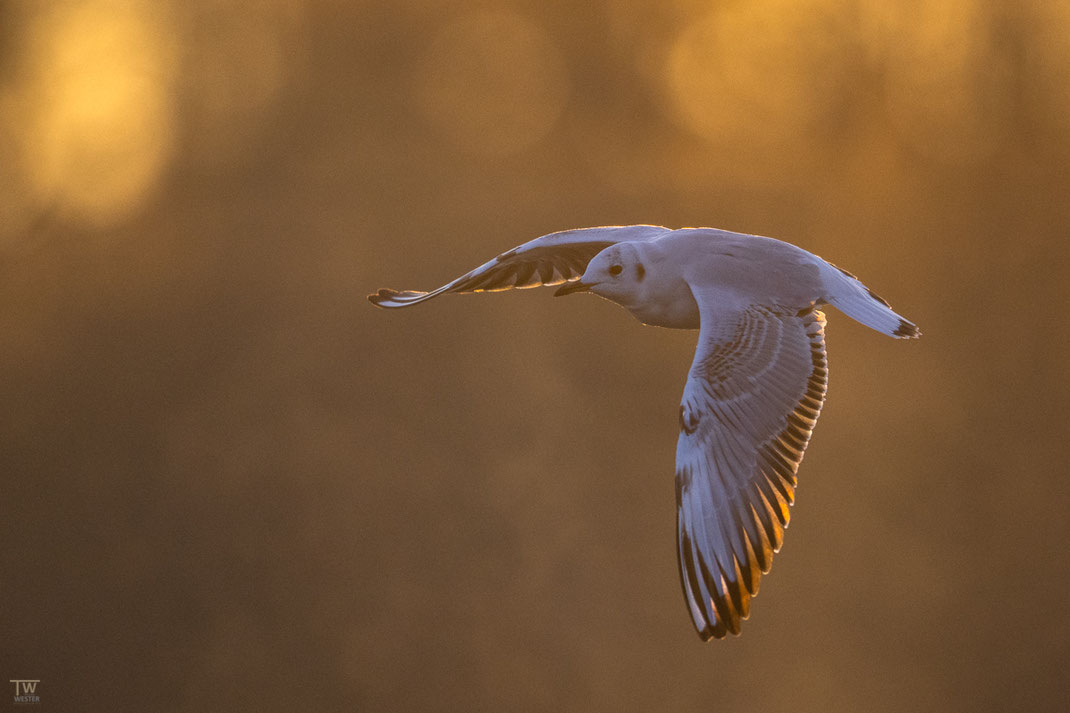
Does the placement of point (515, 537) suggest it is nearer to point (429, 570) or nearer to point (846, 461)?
point (429, 570)

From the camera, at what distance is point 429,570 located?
18656 mm

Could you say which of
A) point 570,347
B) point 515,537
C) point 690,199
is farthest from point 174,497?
point 690,199

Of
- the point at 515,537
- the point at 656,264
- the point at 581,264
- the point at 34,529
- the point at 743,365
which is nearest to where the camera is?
the point at 743,365

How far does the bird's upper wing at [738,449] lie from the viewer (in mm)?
3748

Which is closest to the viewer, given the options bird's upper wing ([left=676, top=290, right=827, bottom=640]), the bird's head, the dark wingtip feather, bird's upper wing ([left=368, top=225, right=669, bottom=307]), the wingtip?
bird's upper wing ([left=676, top=290, right=827, bottom=640])

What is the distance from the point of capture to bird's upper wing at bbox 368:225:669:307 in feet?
17.7

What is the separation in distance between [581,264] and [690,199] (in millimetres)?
15118

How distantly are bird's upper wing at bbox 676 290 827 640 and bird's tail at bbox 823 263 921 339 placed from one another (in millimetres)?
270

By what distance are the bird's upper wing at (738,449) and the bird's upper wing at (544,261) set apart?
1.28 metres

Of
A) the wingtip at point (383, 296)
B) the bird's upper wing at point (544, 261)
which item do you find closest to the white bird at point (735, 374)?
the bird's upper wing at point (544, 261)

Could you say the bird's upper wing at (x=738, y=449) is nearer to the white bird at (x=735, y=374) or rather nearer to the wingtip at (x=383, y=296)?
the white bird at (x=735, y=374)

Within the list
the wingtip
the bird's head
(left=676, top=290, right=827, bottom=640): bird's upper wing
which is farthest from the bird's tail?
the wingtip

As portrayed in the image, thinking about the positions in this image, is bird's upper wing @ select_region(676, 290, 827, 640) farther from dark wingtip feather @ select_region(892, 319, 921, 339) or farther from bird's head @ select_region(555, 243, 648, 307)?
bird's head @ select_region(555, 243, 648, 307)

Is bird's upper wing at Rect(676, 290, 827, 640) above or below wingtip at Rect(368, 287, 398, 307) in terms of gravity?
below
